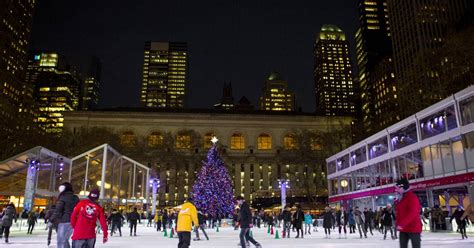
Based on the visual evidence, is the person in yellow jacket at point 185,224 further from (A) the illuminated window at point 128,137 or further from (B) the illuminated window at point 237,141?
(B) the illuminated window at point 237,141

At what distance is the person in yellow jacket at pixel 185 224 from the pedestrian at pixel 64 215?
7.76 ft

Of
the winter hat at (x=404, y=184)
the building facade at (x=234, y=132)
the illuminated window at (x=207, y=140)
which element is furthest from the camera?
the illuminated window at (x=207, y=140)

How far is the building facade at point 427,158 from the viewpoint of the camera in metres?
26.4

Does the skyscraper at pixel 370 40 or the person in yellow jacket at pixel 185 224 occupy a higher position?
the skyscraper at pixel 370 40

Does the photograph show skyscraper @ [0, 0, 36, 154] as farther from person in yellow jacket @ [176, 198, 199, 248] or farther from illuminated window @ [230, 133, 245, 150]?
person in yellow jacket @ [176, 198, 199, 248]

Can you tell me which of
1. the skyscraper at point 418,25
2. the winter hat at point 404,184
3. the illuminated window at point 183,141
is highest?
the skyscraper at point 418,25

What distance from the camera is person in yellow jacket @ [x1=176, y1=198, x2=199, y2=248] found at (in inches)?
345

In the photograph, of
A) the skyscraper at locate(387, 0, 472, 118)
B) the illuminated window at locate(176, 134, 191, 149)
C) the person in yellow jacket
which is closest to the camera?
the person in yellow jacket

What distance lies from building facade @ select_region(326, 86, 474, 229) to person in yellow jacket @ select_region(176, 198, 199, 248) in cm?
2265

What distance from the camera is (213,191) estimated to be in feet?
116

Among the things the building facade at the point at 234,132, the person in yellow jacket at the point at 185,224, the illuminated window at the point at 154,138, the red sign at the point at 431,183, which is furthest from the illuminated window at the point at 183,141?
the person in yellow jacket at the point at 185,224

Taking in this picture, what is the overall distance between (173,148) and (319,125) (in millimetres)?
37199

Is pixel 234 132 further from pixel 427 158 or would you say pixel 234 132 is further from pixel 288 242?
pixel 288 242

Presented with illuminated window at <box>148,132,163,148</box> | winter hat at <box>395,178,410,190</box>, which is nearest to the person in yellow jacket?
winter hat at <box>395,178,410,190</box>
